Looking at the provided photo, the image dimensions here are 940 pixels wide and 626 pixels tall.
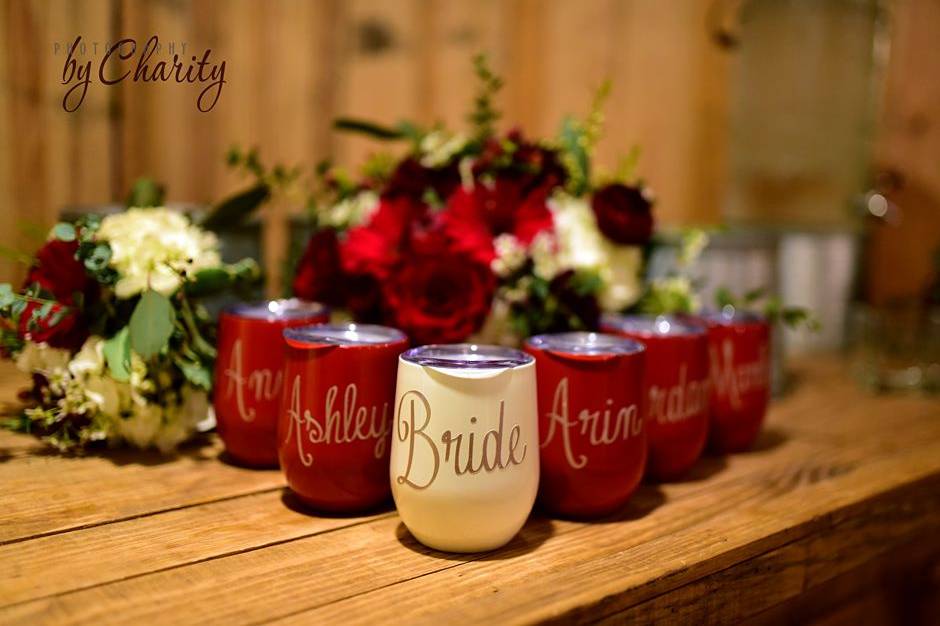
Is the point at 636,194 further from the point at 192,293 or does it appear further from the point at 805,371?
the point at 805,371

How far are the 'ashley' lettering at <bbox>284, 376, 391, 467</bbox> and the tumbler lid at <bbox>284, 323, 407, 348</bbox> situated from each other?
0.03 meters

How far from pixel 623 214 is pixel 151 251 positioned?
522 millimetres

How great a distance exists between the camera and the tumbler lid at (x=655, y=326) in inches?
32.9

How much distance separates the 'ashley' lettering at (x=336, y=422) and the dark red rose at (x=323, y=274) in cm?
27

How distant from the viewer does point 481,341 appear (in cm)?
98

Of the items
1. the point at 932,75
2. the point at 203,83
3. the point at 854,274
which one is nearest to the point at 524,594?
the point at 203,83

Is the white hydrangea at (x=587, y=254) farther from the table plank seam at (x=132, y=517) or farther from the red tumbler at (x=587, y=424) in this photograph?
the table plank seam at (x=132, y=517)

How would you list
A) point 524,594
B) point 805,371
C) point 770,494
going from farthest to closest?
point 805,371
point 770,494
point 524,594

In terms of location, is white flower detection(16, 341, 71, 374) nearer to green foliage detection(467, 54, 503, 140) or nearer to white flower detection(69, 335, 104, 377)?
white flower detection(69, 335, 104, 377)

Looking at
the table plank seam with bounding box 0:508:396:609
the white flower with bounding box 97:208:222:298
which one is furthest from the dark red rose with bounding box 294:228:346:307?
the table plank seam with bounding box 0:508:396:609

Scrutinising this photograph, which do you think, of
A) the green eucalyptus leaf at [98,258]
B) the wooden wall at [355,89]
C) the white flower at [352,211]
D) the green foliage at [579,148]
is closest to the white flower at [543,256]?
the green foliage at [579,148]

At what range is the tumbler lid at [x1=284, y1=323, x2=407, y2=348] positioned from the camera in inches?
27.3

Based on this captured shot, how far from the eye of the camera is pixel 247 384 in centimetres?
80

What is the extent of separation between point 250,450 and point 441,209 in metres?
0.36
